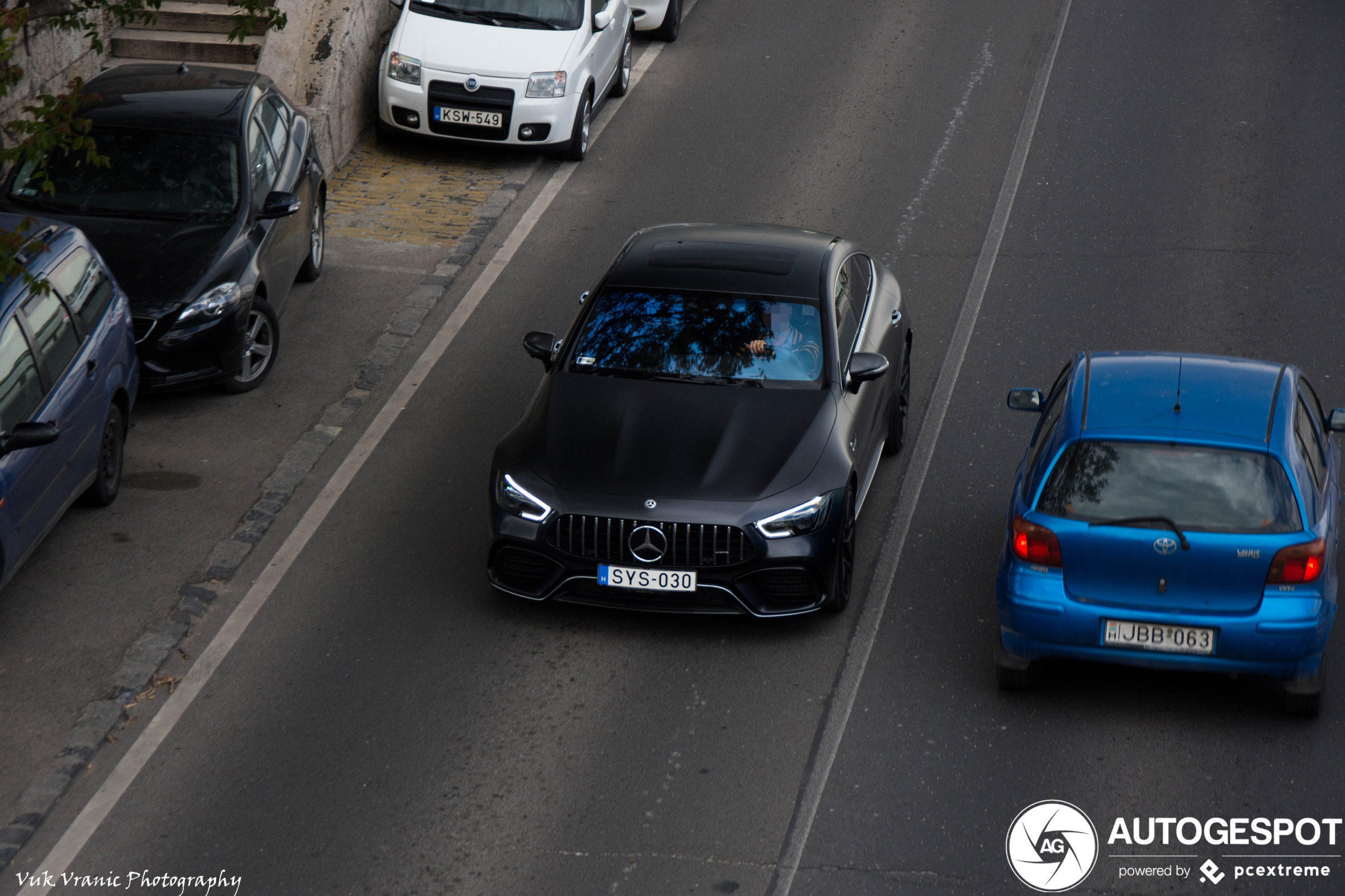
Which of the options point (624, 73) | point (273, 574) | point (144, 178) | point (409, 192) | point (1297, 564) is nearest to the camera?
point (1297, 564)

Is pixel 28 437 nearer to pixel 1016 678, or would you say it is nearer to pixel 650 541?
pixel 650 541

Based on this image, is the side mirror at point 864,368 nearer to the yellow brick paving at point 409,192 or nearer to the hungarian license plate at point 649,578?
the hungarian license plate at point 649,578

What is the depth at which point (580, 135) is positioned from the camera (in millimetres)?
16406

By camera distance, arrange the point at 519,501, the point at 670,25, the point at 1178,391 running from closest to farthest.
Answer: the point at 1178,391 → the point at 519,501 → the point at 670,25

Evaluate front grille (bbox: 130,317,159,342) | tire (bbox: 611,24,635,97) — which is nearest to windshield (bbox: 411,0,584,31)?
tire (bbox: 611,24,635,97)

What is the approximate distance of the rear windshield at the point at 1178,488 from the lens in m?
7.45

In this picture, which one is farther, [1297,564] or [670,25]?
[670,25]

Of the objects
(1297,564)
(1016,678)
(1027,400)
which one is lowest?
(1016,678)

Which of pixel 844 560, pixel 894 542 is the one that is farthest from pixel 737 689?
pixel 894 542

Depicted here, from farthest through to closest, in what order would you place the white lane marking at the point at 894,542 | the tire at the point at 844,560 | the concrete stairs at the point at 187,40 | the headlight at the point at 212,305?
1. the concrete stairs at the point at 187,40
2. the headlight at the point at 212,305
3. the tire at the point at 844,560
4. the white lane marking at the point at 894,542

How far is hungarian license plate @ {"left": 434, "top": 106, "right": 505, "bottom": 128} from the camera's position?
1602 centimetres

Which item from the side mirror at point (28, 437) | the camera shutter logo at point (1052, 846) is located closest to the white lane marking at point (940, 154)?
the camera shutter logo at point (1052, 846)

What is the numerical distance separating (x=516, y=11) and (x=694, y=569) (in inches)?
393

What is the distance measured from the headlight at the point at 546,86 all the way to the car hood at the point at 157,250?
16.3ft
